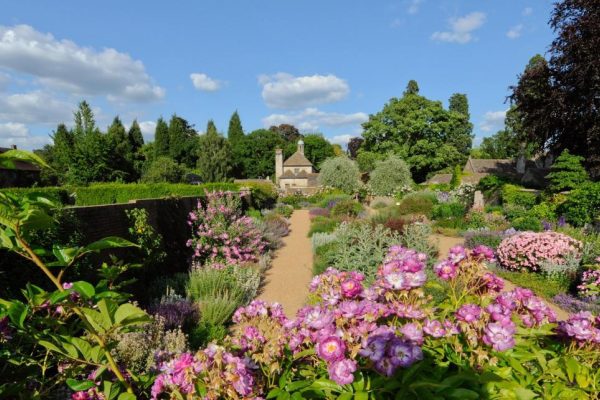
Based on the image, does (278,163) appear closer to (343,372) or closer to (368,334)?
(368,334)

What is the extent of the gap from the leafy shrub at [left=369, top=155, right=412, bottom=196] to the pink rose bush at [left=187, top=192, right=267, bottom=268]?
21.5m

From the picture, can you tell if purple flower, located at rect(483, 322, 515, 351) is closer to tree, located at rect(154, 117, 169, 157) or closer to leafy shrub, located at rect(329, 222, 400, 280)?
leafy shrub, located at rect(329, 222, 400, 280)

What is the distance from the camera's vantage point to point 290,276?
9672 mm

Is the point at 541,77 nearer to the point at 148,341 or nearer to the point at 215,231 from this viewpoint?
the point at 215,231

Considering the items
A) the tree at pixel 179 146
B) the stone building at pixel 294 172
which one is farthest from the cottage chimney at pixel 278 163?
the tree at pixel 179 146

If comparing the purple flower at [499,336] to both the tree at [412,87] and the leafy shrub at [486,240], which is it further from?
the tree at [412,87]

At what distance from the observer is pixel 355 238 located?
9.80m

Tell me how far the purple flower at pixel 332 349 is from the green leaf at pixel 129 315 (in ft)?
2.06

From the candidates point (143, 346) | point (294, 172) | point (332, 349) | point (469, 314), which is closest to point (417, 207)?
point (143, 346)

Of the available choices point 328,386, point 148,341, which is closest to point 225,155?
point 148,341

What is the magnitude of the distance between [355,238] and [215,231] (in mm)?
3782

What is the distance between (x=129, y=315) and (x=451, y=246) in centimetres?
1154

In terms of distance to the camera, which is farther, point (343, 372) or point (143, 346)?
point (143, 346)

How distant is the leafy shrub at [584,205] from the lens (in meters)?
12.9
